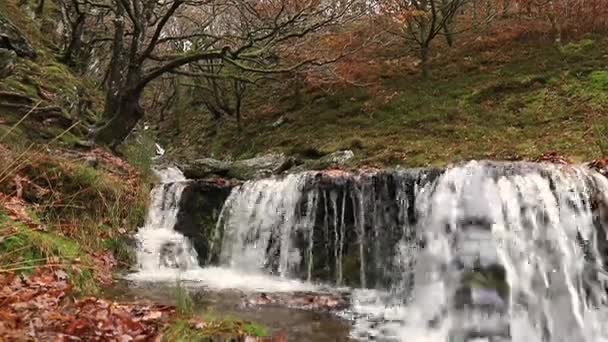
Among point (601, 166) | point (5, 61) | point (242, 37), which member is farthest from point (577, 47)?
point (5, 61)

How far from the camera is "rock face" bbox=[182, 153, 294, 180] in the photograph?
1296 centimetres

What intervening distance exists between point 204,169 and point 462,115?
6.60 metres

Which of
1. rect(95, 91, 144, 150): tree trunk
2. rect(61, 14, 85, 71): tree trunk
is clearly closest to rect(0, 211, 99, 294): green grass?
rect(95, 91, 144, 150): tree trunk

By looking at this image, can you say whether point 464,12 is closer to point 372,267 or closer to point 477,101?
point 477,101

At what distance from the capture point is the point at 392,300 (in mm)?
7336

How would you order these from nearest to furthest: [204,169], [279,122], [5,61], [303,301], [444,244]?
[303,301] < [444,244] < [5,61] < [204,169] < [279,122]

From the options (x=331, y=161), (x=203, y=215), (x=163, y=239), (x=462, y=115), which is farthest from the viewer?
(x=462, y=115)

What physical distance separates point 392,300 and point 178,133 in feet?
55.5

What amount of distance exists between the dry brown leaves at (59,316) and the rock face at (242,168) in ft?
28.7

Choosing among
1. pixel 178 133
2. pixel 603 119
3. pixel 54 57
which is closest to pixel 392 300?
pixel 603 119

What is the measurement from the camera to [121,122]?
11531 mm

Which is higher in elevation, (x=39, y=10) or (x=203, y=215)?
(x=39, y=10)

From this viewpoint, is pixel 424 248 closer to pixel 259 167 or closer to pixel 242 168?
pixel 259 167

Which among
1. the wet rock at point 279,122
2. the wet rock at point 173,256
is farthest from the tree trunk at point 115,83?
the wet rock at point 279,122
